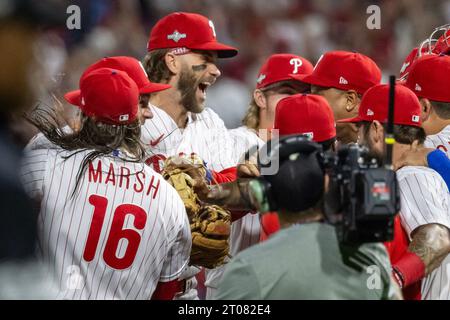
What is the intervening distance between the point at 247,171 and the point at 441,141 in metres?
1.11

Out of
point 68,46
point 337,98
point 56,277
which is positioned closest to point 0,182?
point 56,277

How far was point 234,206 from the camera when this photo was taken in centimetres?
409

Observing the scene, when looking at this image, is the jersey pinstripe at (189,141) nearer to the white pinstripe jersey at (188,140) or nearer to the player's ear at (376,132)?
the white pinstripe jersey at (188,140)

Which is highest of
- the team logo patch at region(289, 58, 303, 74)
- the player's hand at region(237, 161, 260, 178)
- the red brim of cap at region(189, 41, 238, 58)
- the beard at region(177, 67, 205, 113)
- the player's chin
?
the red brim of cap at region(189, 41, 238, 58)

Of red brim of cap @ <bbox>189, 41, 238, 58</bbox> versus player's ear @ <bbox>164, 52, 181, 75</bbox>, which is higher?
red brim of cap @ <bbox>189, 41, 238, 58</bbox>

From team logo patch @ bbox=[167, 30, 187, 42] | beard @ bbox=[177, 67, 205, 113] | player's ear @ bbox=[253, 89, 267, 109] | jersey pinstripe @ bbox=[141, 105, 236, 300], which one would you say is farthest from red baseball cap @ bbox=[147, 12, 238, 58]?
jersey pinstripe @ bbox=[141, 105, 236, 300]

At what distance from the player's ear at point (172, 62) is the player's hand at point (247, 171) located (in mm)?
1150

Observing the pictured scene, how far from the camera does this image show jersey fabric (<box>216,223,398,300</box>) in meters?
2.71

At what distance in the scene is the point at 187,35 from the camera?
5.16 meters

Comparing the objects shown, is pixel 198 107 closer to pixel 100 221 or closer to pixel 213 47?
pixel 213 47

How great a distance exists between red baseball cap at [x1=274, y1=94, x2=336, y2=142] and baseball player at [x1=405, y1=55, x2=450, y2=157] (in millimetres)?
793

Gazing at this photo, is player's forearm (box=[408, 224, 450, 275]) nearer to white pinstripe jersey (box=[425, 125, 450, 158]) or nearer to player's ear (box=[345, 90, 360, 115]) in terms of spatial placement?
white pinstripe jersey (box=[425, 125, 450, 158])

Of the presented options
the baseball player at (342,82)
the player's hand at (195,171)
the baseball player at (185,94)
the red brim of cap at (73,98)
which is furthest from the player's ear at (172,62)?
the player's hand at (195,171)

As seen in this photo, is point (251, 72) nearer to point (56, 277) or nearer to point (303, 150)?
point (56, 277)
